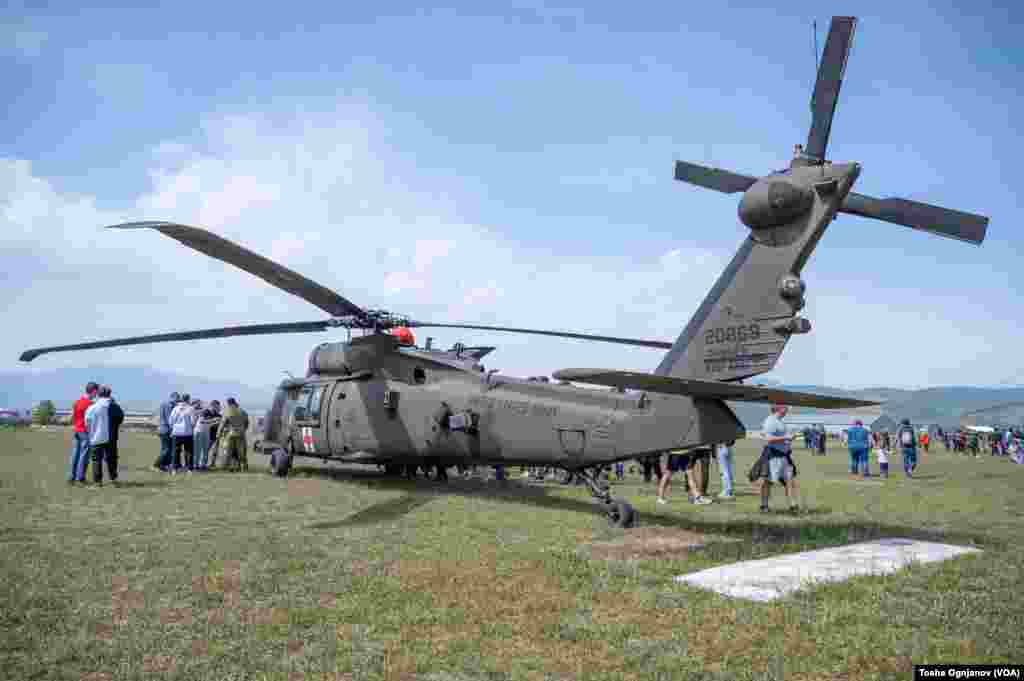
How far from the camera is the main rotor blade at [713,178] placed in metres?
8.57

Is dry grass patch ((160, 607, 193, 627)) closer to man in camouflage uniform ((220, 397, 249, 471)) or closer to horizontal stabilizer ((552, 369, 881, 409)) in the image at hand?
horizontal stabilizer ((552, 369, 881, 409))

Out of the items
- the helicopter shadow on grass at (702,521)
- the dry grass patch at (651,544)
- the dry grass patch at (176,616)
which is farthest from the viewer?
the helicopter shadow on grass at (702,521)

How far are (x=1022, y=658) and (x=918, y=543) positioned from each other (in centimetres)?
421

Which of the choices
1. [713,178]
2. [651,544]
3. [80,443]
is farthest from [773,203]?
[80,443]

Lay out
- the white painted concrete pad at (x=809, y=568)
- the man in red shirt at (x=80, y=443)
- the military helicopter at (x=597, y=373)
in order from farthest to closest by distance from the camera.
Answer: the man in red shirt at (x=80, y=443), the military helicopter at (x=597, y=373), the white painted concrete pad at (x=809, y=568)

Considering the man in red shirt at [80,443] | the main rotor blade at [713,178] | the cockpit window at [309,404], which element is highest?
the main rotor blade at [713,178]

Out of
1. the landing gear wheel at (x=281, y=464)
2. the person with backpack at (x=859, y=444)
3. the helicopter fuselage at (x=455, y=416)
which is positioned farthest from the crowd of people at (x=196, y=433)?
the person with backpack at (x=859, y=444)

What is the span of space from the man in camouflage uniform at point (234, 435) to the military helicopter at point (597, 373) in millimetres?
2441

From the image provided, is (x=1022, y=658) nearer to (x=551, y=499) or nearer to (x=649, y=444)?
(x=649, y=444)

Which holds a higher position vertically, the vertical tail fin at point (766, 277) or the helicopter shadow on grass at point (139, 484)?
the vertical tail fin at point (766, 277)

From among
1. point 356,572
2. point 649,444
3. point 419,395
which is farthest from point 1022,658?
point 419,395

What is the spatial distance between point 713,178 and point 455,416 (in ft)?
21.2

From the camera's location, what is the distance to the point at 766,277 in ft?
26.6

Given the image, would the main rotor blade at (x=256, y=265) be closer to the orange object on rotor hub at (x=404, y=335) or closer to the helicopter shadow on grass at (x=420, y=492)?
the orange object on rotor hub at (x=404, y=335)
